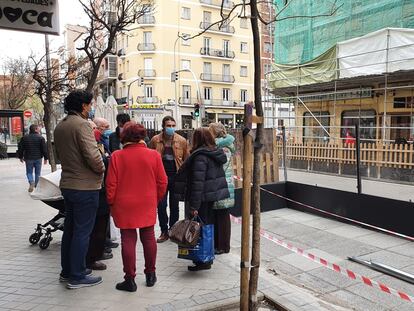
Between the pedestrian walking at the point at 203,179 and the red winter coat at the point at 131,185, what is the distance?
591mm

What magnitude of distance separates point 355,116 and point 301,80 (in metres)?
3.15

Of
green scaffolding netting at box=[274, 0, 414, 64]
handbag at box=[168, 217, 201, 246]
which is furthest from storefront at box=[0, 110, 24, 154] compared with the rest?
handbag at box=[168, 217, 201, 246]

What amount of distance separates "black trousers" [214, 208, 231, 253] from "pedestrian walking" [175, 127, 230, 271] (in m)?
0.53

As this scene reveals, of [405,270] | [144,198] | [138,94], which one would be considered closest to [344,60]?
[405,270]

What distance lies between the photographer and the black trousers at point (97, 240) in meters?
4.49

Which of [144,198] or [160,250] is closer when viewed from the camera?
[144,198]

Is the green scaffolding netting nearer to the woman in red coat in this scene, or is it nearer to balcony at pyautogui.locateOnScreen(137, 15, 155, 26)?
the woman in red coat

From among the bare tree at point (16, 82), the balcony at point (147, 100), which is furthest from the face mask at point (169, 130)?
the balcony at point (147, 100)

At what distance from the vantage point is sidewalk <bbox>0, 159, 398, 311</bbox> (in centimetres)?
365

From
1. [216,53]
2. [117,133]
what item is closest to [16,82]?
[216,53]

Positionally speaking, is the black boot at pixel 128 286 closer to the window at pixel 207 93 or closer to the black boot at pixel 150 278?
the black boot at pixel 150 278

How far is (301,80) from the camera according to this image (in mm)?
19547

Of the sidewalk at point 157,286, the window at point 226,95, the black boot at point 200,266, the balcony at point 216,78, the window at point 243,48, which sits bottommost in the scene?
the sidewalk at point 157,286

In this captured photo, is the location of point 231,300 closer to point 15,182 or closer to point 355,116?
point 15,182
